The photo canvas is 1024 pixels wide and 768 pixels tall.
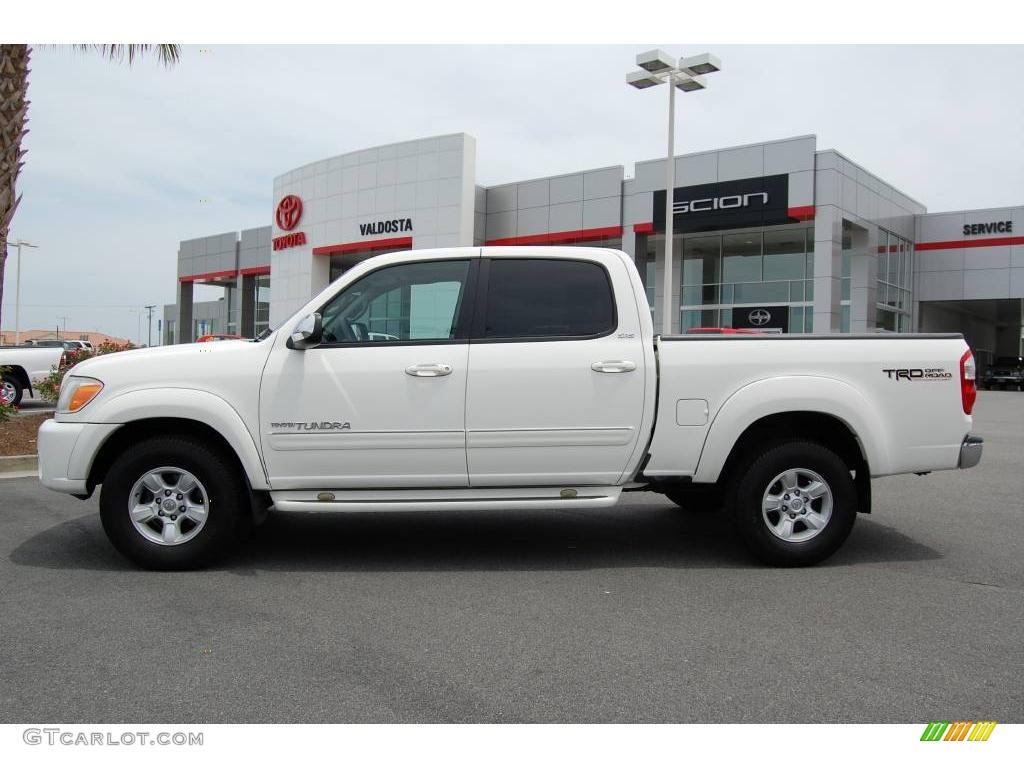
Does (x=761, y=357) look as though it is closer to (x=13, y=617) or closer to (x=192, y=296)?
(x=13, y=617)

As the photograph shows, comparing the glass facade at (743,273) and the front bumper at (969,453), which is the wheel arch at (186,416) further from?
the glass facade at (743,273)

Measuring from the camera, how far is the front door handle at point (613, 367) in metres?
5.09

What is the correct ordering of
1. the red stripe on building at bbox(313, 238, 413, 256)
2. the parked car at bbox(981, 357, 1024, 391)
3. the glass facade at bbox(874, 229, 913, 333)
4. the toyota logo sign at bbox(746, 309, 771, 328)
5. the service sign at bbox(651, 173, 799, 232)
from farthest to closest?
the parked car at bbox(981, 357, 1024, 391) → the red stripe on building at bbox(313, 238, 413, 256) → the glass facade at bbox(874, 229, 913, 333) → the toyota logo sign at bbox(746, 309, 771, 328) → the service sign at bbox(651, 173, 799, 232)

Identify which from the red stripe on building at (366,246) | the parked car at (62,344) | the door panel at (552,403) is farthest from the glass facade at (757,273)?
the door panel at (552,403)

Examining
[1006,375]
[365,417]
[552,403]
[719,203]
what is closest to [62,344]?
[719,203]

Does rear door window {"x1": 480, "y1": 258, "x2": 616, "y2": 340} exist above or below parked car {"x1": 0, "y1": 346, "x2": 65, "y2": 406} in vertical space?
above

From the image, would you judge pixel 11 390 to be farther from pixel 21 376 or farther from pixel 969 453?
pixel 969 453

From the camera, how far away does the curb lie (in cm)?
902

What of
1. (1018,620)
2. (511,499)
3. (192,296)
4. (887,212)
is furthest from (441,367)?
(192,296)

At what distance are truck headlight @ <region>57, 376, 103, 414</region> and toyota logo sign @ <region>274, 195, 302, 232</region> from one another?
104 feet

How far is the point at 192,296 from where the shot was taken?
176ft

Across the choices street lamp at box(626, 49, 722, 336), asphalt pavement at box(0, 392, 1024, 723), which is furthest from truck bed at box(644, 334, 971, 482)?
street lamp at box(626, 49, 722, 336)

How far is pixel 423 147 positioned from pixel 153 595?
91.6 ft

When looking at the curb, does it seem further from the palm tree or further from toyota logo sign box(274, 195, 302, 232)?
toyota logo sign box(274, 195, 302, 232)
